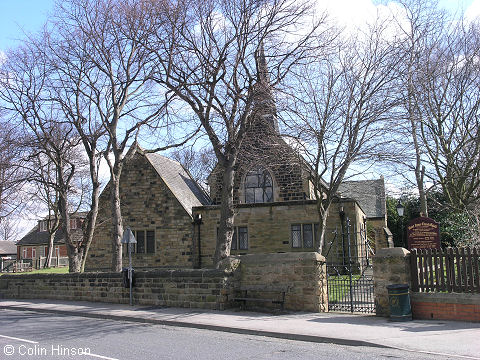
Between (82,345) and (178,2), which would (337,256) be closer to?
(178,2)

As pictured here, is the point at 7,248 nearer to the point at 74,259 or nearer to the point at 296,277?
the point at 74,259

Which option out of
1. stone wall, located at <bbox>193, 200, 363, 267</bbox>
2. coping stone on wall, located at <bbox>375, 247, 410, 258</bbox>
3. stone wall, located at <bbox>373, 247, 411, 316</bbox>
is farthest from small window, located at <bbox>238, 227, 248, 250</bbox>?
coping stone on wall, located at <bbox>375, 247, 410, 258</bbox>

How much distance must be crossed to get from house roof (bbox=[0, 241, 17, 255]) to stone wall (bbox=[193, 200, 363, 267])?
57.2 meters

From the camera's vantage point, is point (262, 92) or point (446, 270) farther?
point (262, 92)

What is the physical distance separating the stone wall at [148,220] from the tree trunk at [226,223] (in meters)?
8.88

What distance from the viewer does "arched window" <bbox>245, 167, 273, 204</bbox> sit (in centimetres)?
2678

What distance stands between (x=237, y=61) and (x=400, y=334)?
10.9 m

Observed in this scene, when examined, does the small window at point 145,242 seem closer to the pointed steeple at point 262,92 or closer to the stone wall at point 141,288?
the stone wall at point 141,288

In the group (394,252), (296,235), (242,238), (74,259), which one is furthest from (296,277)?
(74,259)

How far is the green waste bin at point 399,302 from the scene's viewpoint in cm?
1096

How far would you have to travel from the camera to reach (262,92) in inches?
639

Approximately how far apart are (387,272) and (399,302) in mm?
897

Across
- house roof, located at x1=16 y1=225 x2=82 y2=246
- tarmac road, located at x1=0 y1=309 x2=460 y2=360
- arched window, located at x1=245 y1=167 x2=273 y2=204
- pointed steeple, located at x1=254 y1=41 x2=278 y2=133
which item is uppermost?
pointed steeple, located at x1=254 y1=41 x2=278 y2=133

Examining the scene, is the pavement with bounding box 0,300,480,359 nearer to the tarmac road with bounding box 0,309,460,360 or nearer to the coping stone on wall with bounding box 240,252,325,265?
the tarmac road with bounding box 0,309,460,360
